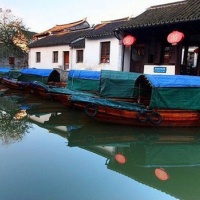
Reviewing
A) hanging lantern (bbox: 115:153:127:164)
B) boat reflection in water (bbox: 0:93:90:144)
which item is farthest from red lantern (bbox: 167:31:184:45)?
hanging lantern (bbox: 115:153:127:164)

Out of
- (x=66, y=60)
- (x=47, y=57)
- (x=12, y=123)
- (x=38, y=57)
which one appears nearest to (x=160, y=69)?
(x=12, y=123)

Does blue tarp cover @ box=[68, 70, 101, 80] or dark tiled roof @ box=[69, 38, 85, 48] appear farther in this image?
dark tiled roof @ box=[69, 38, 85, 48]

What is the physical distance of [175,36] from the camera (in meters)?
12.4

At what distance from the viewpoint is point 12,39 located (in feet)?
116

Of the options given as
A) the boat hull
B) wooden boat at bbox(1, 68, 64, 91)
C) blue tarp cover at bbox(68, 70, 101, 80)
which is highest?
blue tarp cover at bbox(68, 70, 101, 80)

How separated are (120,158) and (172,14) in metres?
9.59

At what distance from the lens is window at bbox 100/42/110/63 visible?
1769 centimetres

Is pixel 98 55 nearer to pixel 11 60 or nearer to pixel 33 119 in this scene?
pixel 33 119

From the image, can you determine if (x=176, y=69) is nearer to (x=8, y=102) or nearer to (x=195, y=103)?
(x=195, y=103)

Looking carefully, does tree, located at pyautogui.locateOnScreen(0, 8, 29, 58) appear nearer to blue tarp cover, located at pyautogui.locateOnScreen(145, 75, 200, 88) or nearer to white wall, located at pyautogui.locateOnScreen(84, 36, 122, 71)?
white wall, located at pyautogui.locateOnScreen(84, 36, 122, 71)

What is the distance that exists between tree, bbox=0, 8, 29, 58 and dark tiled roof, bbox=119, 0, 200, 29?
2423 cm

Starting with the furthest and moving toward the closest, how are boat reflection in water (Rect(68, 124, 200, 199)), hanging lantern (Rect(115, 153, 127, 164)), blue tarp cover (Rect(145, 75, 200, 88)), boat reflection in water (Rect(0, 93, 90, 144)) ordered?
blue tarp cover (Rect(145, 75, 200, 88)) → boat reflection in water (Rect(0, 93, 90, 144)) → hanging lantern (Rect(115, 153, 127, 164)) → boat reflection in water (Rect(68, 124, 200, 199))

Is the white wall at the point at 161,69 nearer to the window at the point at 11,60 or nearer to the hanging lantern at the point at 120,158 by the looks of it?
the hanging lantern at the point at 120,158

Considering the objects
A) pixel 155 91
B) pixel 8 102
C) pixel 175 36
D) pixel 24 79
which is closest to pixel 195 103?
pixel 155 91
